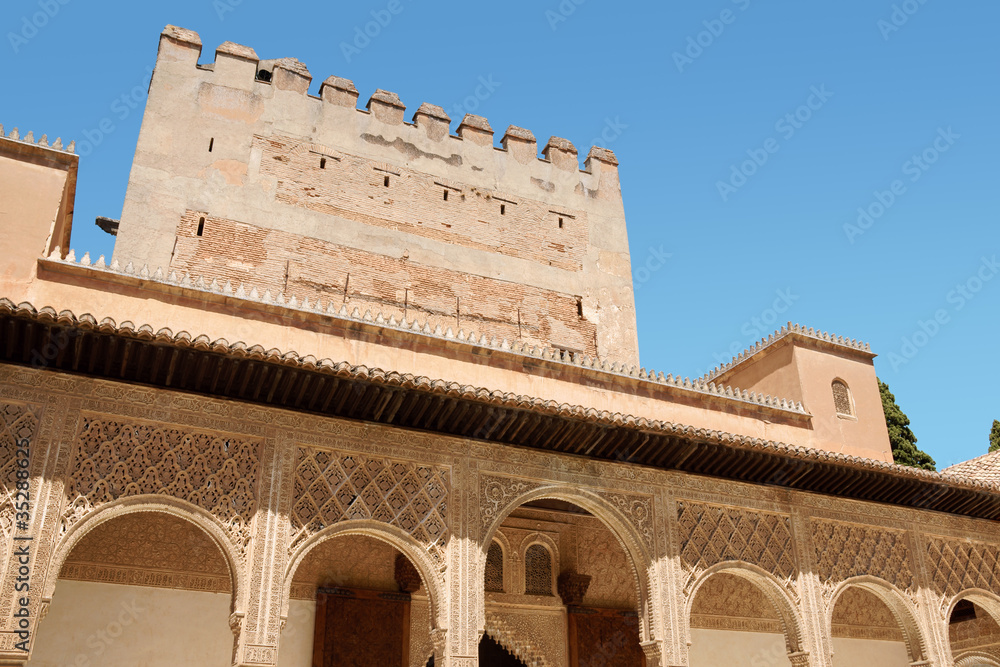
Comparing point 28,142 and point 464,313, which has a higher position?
point 464,313

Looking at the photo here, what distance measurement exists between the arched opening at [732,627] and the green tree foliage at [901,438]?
7757 millimetres

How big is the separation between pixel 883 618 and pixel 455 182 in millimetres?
8576

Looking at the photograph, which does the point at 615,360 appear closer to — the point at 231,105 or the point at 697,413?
the point at 697,413

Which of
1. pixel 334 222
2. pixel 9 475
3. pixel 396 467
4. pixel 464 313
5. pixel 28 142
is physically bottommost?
pixel 9 475

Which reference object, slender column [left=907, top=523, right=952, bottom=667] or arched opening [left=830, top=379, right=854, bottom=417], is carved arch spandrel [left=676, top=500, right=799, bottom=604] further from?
arched opening [left=830, top=379, right=854, bottom=417]

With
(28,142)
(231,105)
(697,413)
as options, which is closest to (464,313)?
(697,413)

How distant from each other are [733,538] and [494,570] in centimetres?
260

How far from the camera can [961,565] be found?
994 centimetres

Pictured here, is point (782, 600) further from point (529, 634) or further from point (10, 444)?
point (10, 444)

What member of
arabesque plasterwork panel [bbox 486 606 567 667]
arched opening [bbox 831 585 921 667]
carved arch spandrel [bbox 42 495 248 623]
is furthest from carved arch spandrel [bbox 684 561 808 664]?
carved arch spandrel [bbox 42 495 248 623]

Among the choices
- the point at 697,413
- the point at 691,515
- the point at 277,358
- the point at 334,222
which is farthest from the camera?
the point at 334,222

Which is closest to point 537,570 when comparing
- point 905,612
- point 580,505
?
point 580,505

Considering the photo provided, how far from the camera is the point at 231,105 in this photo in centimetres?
1287

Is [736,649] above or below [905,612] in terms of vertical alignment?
below
